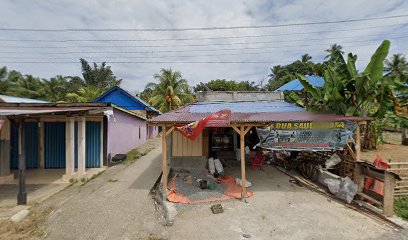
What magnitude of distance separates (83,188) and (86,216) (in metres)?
3.07

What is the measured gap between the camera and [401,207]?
8.42 metres

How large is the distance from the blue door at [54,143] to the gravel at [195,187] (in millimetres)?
6911

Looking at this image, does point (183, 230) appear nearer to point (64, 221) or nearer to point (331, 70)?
point (64, 221)

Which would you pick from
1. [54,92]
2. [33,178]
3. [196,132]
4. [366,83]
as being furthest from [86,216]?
[54,92]

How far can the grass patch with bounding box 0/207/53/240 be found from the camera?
21.0 feet

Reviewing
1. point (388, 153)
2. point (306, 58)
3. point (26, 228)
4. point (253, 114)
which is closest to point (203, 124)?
point (253, 114)

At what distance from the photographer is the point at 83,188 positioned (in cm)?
1020

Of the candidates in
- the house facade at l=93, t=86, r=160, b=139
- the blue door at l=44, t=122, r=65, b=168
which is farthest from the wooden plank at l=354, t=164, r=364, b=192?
the house facade at l=93, t=86, r=160, b=139

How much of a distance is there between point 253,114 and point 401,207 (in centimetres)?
597

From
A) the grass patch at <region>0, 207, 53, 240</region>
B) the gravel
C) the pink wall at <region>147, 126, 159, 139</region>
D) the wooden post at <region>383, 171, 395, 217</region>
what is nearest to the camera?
the grass patch at <region>0, 207, 53, 240</region>

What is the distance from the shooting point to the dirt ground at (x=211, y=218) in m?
6.47

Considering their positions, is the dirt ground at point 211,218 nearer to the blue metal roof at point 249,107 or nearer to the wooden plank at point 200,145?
the wooden plank at point 200,145

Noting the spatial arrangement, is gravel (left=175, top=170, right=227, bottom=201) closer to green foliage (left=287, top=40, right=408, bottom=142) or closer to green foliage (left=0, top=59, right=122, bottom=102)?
green foliage (left=287, top=40, right=408, bottom=142)

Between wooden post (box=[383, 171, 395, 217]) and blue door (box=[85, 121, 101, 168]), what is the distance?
42.3 feet
